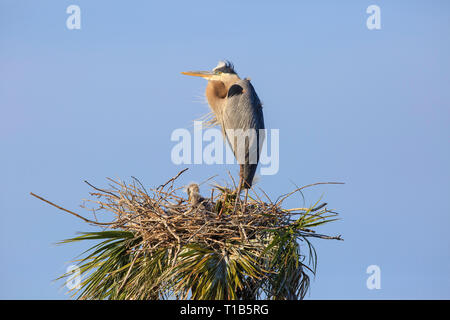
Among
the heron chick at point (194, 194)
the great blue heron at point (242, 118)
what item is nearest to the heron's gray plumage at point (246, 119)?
the great blue heron at point (242, 118)

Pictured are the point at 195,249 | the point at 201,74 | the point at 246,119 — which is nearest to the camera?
the point at 195,249

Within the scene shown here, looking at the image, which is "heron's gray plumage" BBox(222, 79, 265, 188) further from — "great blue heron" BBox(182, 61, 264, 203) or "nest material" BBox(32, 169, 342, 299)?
"nest material" BBox(32, 169, 342, 299)

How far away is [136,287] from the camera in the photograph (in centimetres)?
653

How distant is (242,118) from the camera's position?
9156 millimetres

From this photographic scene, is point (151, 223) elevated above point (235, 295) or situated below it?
above

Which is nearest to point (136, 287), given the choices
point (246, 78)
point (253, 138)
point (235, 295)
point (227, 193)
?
point (235, 295)

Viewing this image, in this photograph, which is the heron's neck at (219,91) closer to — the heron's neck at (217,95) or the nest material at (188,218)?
the heron's neck at (217,95)

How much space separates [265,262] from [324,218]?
74 centimetres

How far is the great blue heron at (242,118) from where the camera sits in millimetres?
9000

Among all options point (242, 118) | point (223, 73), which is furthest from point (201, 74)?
point (242, 118)

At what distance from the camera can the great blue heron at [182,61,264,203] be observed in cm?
900

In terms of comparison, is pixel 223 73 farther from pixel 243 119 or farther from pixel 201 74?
pixel 243 119
